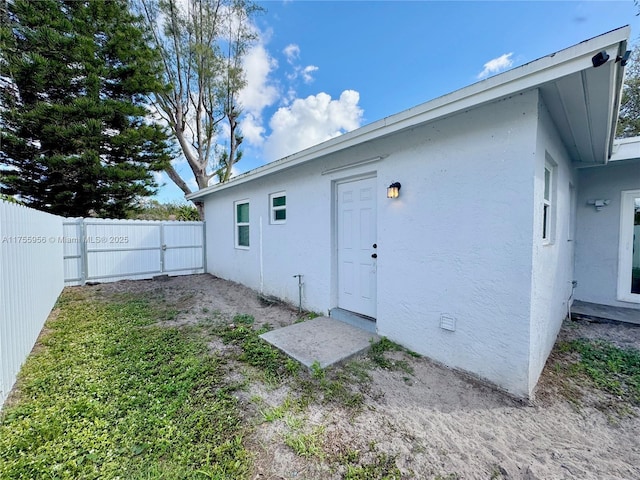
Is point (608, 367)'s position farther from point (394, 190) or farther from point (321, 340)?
point (321, 340)

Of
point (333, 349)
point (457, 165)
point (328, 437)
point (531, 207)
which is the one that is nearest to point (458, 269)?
point (531, 207)

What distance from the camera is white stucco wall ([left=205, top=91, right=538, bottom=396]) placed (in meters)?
2.52

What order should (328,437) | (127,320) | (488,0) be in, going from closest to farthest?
(328,437) < (488,0) < (127,320)

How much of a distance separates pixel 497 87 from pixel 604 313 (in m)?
5.28

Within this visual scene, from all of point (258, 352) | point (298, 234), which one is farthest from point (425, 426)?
point (298, 234)

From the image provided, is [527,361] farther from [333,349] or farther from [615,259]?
[615,259]

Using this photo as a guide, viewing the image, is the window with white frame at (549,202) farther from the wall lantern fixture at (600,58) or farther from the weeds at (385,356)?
the weeds at (385,356)

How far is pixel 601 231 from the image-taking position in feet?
17.5

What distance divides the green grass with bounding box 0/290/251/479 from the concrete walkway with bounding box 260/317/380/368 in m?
0.93

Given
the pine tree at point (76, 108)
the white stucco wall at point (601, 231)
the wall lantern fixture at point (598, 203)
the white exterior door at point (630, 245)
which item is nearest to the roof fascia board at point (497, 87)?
the white stucco wall at point (601, 231)

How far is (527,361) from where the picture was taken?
2479mm

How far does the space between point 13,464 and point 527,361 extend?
4.10 meters

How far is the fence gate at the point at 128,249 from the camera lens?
7645mm

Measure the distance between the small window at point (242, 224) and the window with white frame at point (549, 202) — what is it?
6170 millimetres
